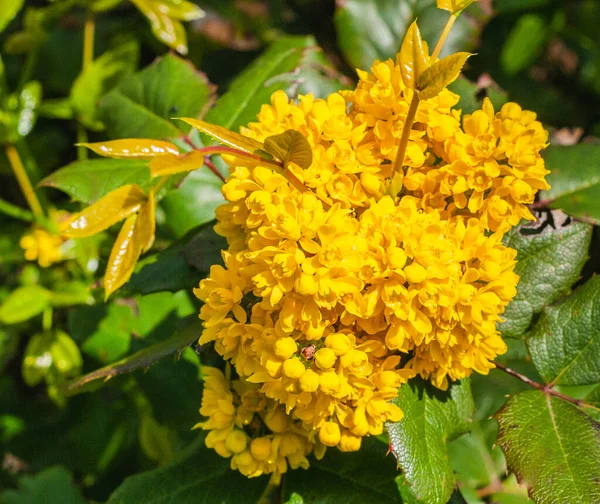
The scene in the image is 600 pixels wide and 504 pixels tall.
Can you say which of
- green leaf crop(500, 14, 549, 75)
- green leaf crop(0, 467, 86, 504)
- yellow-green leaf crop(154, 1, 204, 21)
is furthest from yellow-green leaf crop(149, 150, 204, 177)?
green leaf crop(500, 14, 549, 75)

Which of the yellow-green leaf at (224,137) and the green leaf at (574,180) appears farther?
the green leaf at (574,180)

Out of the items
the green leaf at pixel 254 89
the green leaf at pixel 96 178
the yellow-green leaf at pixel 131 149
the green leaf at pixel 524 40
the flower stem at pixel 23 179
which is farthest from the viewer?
the green leaf at pixel 524 40

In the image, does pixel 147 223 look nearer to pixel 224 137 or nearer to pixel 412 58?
pixel 224 137

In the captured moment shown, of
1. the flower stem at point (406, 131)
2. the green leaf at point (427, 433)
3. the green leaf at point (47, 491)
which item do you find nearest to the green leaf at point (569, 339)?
the green leaf at point (427, 433)

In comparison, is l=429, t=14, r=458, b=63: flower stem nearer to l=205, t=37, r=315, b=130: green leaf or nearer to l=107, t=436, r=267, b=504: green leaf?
l=205, t=37, r=315, b=130: green leaf

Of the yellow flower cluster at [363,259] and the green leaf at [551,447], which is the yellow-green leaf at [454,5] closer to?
the yellow flower cluster at [363,259]

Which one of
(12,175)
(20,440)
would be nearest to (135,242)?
(20,440)

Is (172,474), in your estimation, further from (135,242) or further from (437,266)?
(437,266)

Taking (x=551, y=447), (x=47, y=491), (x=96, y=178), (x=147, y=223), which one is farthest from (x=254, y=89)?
(x=47, y=491)
